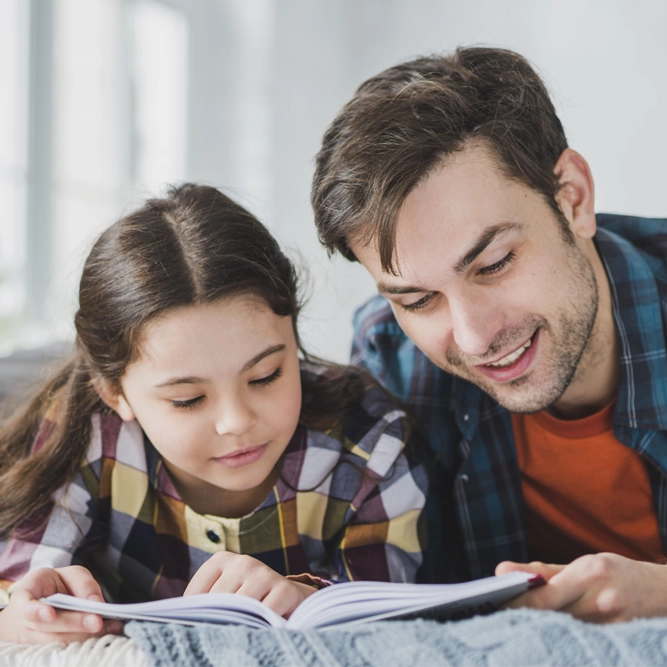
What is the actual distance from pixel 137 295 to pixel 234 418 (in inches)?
9.1

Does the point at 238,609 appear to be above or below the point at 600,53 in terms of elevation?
below

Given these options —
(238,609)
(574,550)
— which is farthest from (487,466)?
(238,609)

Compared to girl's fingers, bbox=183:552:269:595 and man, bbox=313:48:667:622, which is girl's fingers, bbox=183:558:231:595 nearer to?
girl's fingers, bbox=183:552:269:595

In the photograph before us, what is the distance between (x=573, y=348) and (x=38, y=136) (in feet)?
8.56

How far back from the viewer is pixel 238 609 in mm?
753

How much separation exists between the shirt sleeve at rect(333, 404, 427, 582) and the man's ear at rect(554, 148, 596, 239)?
452 millimetres

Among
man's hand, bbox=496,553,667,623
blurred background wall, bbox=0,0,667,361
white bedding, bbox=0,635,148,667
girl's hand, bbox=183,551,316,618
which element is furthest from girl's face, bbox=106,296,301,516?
blurred background wall, bbox=0,0,667,361

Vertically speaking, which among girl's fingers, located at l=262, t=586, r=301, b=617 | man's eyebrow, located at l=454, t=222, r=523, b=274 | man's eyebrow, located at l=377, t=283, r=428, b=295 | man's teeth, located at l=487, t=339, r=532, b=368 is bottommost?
girl's fingers, located at l=262, t=586, r=301, b=617

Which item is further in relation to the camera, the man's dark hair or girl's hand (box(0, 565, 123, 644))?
the man's dark hair

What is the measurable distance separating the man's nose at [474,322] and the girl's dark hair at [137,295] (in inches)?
10.0

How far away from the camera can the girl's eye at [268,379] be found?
113 centimetres

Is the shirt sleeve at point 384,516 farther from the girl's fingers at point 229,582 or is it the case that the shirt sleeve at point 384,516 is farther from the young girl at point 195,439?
the girl's fingers at point 229,582

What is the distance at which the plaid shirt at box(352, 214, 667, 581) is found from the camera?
1.29 metres

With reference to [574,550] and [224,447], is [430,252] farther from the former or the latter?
[574,550]
